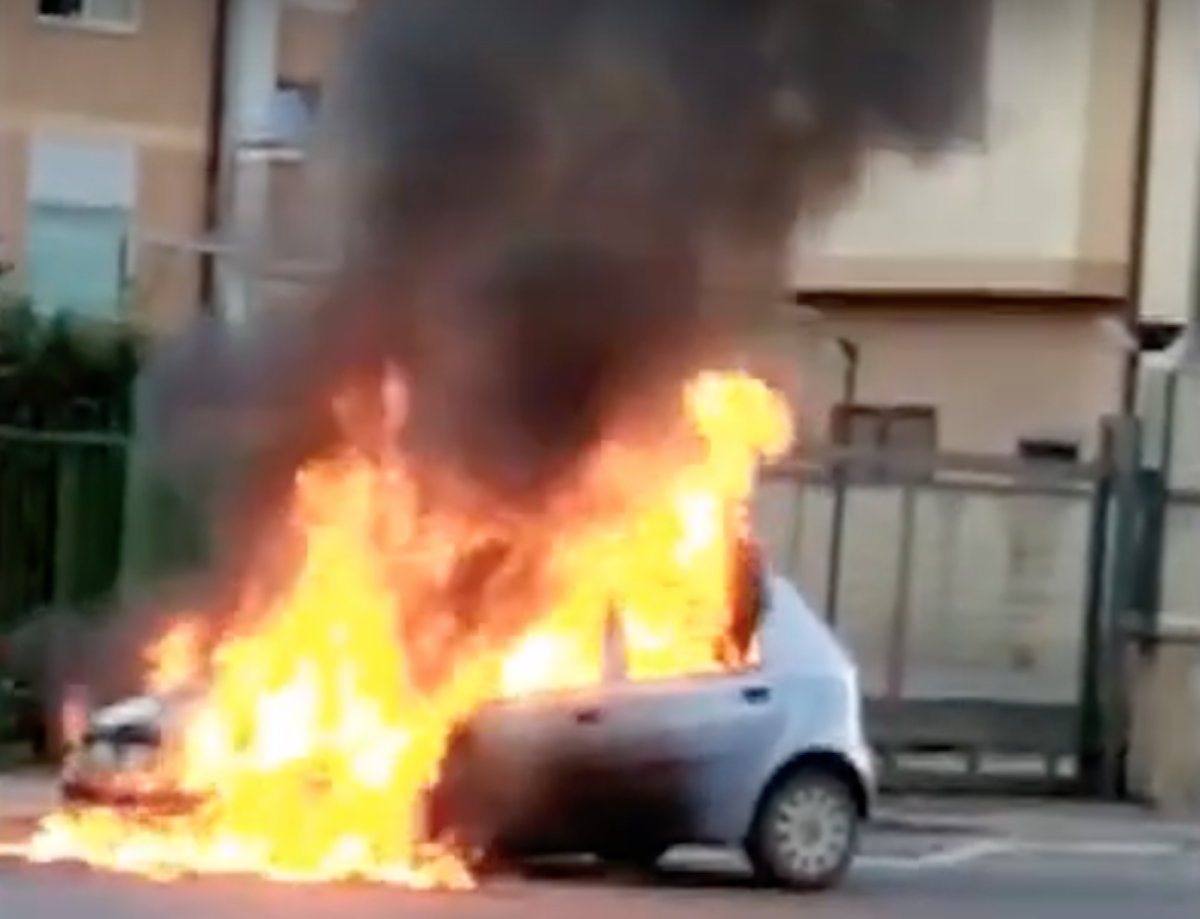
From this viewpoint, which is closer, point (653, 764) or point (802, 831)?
point (653, 764)

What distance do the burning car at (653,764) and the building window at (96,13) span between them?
56.3ft

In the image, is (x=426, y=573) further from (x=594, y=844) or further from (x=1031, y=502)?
(x=1031, y=502)

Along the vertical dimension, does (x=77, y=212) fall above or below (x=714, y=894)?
above

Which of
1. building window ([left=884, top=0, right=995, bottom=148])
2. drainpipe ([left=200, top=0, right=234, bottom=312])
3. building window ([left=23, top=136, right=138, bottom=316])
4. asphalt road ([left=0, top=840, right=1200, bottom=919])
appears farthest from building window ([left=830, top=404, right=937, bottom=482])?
building window ([left=884, top=0, right=995, bottom=148])

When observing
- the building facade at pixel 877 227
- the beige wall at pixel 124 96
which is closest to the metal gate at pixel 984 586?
the building facade at pixel 877 227

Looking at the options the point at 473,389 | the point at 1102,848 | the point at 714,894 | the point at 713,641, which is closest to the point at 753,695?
the point at 713,641

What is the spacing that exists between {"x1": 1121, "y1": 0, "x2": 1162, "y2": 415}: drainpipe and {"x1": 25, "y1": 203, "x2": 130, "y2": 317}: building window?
8625 mm

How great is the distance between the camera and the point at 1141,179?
31.2m

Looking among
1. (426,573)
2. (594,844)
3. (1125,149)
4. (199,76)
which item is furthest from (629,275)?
(199,76)

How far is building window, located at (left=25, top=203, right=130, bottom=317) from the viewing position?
110ft

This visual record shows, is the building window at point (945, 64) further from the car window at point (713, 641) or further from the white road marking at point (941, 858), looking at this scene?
the white road marking at point (941, 858)

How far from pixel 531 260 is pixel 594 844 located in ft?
8.53

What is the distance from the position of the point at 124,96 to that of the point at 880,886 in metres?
17.4

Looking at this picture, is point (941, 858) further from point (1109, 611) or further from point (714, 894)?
point (1109, 611)
